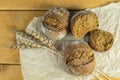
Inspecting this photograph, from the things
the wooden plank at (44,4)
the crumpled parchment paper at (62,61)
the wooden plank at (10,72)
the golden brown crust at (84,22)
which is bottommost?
the wooden plank at (10,72)

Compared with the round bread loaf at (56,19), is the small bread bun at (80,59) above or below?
below

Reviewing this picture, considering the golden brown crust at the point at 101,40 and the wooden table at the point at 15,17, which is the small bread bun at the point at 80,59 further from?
the wooden table at the point at 15,17

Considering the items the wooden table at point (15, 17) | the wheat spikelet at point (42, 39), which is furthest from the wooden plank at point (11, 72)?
the wheat spikelet at point (42, 39)

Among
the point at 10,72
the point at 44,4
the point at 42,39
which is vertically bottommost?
the point at 10,72

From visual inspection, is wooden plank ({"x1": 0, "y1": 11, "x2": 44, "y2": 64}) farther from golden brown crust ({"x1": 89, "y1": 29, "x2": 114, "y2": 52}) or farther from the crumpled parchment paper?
golden brown crust ({"x1": 89, "y1": 29, "x2": 114, "y2": 52})

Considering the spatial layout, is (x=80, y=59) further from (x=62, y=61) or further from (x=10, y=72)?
(x=10, y=72)

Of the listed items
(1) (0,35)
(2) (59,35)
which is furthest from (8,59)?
(2) (59,35)

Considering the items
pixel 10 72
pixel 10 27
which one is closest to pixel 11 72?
pixel 10 72
